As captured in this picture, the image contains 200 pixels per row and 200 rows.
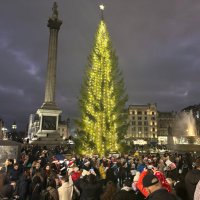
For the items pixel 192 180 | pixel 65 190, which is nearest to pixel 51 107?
pixel 65 190

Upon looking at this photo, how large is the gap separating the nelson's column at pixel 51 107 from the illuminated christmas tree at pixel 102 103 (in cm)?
1616

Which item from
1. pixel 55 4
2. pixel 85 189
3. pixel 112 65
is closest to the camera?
pixel 85 189

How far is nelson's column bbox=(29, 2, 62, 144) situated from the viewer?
4716 cm

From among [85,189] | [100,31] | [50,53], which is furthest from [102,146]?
[50,53]

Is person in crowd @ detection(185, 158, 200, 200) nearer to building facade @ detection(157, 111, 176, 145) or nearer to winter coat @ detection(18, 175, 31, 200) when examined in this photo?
winter coat @ detection(18, 175, 31, 200)

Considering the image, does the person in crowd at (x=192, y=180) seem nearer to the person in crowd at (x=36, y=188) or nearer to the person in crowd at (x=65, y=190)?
the person in crowd at (x=65, y=190)

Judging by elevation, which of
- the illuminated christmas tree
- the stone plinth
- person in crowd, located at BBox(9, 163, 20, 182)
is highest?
the illuminated christmas tree

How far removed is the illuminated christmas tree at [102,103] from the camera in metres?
31.7

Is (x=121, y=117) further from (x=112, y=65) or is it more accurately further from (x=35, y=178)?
Result: (x=35, y=178)

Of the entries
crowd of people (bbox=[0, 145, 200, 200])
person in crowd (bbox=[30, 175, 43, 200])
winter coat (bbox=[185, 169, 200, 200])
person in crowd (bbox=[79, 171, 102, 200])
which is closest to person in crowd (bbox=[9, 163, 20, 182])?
crowd of people (bbox=[0, 145, 200, 200])

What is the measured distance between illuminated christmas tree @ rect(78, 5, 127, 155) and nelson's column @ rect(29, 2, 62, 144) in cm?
1616

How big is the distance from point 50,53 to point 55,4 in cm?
1314

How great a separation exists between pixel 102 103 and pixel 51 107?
20.3 meters

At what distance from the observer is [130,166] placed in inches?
712
